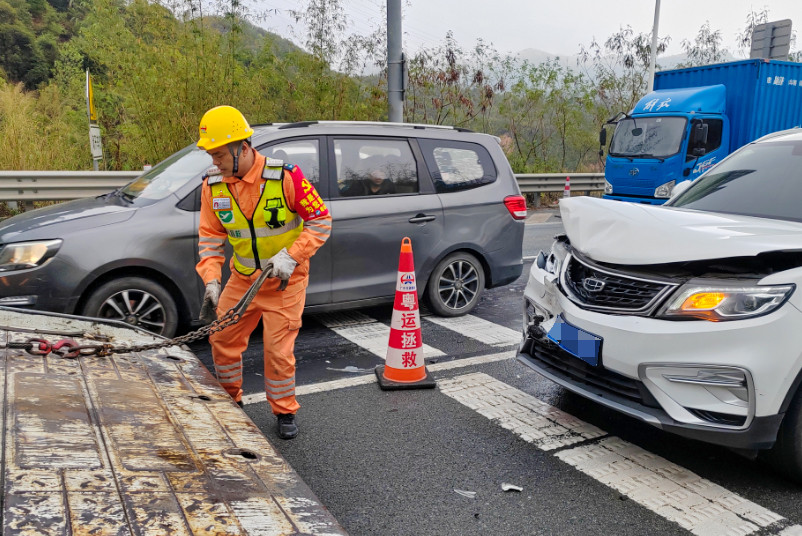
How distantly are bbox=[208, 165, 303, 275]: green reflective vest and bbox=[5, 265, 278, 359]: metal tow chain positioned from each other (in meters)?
0.21

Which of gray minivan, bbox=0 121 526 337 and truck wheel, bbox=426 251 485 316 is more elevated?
gray minivan, bbox=0 121 526 337

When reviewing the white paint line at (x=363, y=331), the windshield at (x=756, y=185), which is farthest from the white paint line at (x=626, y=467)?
the windshield at (x=756, y=185)

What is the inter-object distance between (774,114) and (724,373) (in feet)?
37.4

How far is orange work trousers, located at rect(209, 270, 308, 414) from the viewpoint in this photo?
355cm

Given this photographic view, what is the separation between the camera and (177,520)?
1.79 metres

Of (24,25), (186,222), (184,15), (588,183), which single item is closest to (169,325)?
(186,222)

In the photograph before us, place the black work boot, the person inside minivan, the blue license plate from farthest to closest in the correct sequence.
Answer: the person inside minivan, the black work boot, the blue license plate

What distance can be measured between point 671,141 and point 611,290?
32.2ft

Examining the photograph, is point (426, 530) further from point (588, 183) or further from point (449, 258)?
point (588, 183)

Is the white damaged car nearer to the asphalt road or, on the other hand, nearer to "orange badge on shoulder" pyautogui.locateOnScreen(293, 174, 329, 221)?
the asphalt road

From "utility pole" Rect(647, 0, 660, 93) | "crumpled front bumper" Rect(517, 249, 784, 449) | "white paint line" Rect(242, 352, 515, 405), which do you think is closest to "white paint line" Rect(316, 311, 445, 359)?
"white paint line" Rect(242, 352, 515, 405)

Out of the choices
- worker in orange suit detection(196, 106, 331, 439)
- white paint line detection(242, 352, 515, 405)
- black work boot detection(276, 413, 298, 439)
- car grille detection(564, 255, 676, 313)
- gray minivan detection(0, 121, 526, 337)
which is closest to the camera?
car grille detection(564, 255, 676, 313)

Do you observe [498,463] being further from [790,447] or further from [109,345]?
[109,345]

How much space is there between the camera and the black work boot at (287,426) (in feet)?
12.1
